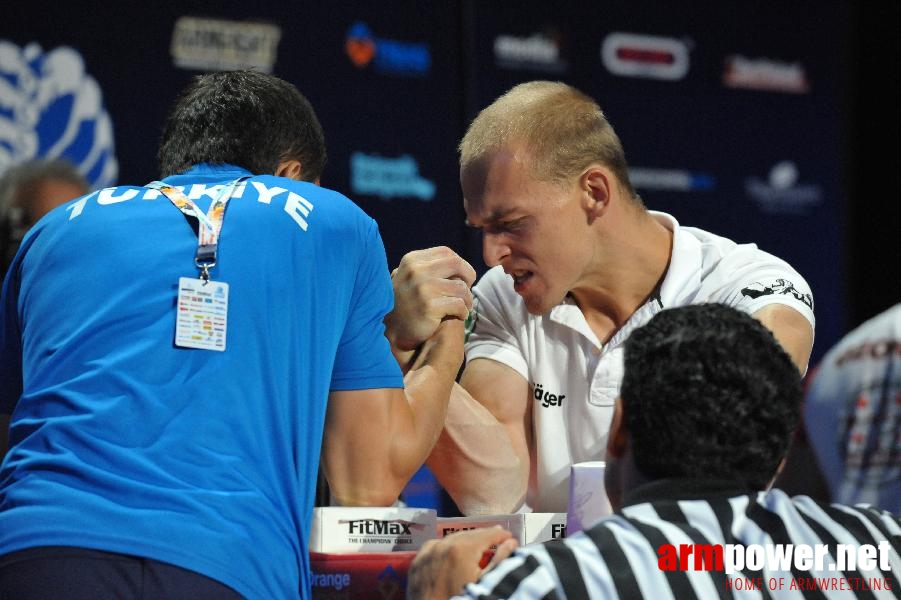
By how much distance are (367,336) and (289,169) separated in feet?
1.08

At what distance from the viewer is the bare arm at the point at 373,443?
1705 mm

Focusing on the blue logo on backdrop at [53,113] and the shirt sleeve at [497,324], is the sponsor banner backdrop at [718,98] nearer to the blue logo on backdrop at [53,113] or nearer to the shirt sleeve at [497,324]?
the blue logo on backdrop at [53,113]

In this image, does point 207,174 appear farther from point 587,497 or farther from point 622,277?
point 622,277

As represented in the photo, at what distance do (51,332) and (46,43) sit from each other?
7.75 ft

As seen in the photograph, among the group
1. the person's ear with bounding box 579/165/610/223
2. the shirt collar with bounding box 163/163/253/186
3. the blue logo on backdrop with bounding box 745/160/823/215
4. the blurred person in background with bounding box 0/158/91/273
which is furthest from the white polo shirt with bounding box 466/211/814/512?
the blue logo on backdrop with bounding box 745/160/823/215

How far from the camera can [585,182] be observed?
2379mm

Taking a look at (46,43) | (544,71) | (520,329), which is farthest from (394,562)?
(544,71)

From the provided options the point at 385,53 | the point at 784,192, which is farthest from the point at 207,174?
the point at 784,192

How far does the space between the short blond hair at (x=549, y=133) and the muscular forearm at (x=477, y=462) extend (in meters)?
0.48

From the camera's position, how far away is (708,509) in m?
1.27

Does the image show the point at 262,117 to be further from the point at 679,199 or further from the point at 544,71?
the point at 679,199

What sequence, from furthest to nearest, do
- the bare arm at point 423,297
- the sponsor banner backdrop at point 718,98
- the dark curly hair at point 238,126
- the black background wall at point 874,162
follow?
the black background wall at point 874,162
the sponsor banner backdrop at point 718,98
the bare arm at point 423,297
the dark curly hair at point 238,126

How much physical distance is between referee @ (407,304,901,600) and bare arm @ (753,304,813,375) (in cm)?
79

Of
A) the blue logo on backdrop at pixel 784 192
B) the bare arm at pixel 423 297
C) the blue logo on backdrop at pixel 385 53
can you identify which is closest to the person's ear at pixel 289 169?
the bare arm at pixel 423 297
